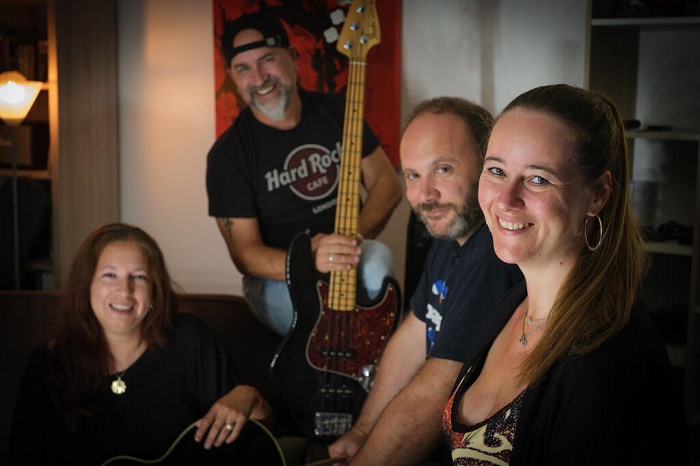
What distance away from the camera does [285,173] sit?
11.3 feet

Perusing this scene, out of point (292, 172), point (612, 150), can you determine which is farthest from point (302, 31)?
point (612, 150)

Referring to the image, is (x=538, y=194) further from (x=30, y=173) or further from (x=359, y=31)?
(x=30, y=173)

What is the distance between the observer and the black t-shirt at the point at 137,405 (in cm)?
211

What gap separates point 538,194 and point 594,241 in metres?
0.12

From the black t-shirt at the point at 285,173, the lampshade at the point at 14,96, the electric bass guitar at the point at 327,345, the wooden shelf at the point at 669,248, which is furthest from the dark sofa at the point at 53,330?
the wooden shelf at the point at 669,248

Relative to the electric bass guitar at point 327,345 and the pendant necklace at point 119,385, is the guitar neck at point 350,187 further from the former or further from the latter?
the pendant necklace at point 119,385

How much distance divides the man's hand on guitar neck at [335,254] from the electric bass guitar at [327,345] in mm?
21

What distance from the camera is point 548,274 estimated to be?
1456 millimetres

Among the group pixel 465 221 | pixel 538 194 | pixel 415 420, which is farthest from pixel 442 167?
pixel 538 194

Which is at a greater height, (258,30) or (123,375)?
(258,30)

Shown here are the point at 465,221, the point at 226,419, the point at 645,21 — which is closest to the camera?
the point at 465,221

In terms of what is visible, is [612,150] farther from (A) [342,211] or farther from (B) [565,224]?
(A) [342,211]

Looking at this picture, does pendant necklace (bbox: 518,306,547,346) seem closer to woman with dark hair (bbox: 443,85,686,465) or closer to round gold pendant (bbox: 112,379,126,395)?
woman with dark hair (bbox: 443,85,686,465)

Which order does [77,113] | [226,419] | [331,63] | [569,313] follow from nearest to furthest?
[569,313]
[226,419]
[331,63]
[77,113]
